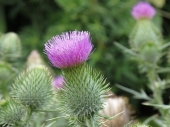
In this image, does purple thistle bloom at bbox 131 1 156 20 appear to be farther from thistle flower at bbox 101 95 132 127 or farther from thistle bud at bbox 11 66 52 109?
thistle bud at bbox 11 66 52 109

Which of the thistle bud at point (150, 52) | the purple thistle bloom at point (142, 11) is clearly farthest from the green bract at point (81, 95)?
the purple thistle bloom at point (142, 11)

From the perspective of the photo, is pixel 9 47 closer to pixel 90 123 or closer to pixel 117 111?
pixel 117 111

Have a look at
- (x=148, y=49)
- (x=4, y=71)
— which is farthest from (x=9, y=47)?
(x=148, y=49)

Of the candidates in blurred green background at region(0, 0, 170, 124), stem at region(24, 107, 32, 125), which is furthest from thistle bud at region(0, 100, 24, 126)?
blurred green background at region(0, 0, 170, 124)

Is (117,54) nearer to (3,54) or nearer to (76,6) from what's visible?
(76,6)

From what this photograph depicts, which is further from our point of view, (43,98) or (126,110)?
(126,110)

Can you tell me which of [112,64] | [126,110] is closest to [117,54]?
[112,64]
